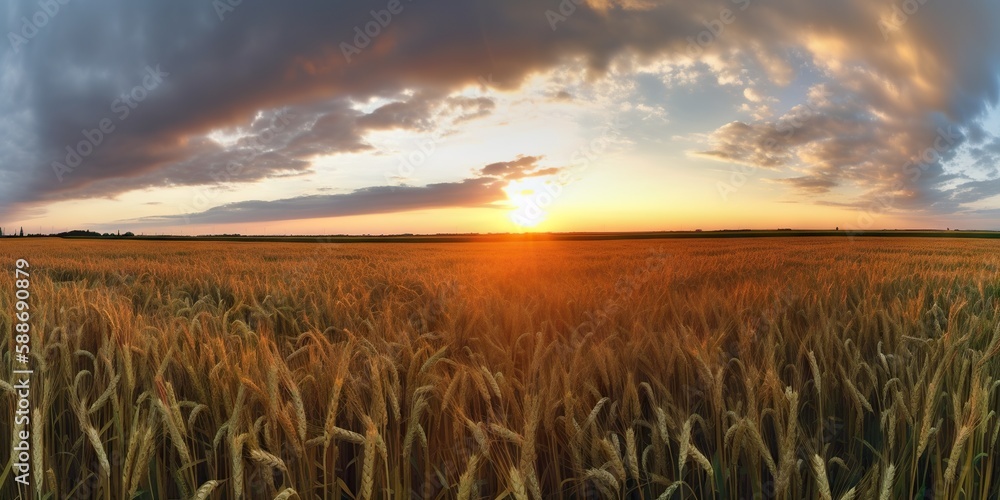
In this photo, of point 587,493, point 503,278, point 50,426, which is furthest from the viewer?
point 503,278

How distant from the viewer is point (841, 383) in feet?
6.98

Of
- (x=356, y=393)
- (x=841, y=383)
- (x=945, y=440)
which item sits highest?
(x=356, y=393)

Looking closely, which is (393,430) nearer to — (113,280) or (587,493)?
(587,493)

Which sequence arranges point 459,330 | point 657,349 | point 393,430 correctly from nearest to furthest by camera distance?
point 393,430 < point 657,349 < point 459,330

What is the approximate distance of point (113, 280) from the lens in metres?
6.40

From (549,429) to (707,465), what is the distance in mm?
470

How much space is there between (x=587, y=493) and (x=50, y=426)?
192cm

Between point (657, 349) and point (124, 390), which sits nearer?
point (124, 390)

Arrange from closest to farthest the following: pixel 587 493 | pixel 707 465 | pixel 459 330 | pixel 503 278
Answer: pixel 707 465, pixel 587 493, pixel 459 330, pixel 503 278

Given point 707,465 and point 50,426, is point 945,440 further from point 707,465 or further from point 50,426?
point 50,426

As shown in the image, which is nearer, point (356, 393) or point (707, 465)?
point (707, 465)

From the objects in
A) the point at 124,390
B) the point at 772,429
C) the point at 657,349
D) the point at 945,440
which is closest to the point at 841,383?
the point at 945,440

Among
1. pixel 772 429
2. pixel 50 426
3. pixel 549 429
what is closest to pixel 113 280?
pixel 50 426

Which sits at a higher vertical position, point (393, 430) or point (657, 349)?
point (657, 349)
